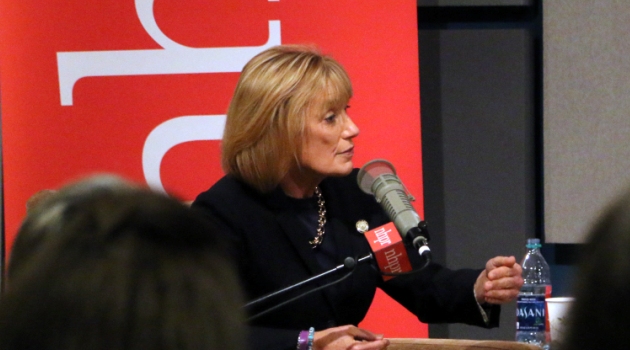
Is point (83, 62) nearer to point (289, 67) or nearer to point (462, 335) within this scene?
point (289, 67)

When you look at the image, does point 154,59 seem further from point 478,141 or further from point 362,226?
point 478,141

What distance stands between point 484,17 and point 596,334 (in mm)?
2761

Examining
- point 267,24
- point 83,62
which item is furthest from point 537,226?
point 83,62

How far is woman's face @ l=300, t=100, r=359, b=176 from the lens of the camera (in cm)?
196

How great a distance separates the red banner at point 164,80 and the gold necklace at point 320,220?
68 centimetres

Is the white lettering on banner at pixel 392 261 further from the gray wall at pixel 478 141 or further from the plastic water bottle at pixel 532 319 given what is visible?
the gray wall at pixel 478 141

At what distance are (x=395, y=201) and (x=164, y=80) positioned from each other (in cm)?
147

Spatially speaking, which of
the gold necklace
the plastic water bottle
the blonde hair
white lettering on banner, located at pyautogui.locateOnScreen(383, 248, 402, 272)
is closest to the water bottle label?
the plastic water bottle

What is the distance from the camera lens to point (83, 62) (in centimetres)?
277

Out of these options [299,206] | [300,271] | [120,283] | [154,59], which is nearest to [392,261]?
[300,271]

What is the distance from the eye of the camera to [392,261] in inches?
62.9

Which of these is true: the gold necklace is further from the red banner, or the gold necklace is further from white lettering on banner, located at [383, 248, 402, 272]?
the red banner

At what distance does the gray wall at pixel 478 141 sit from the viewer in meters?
3.02

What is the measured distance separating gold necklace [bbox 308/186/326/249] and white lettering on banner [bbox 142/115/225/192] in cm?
80
